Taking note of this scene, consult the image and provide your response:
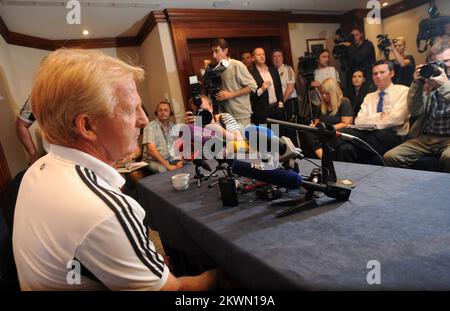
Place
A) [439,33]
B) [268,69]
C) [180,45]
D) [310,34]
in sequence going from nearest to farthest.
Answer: [439,33]
[180,45]
[268,69]
[310,34]

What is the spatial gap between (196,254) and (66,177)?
69cm

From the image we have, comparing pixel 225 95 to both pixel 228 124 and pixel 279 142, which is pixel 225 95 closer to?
pixel 228 124

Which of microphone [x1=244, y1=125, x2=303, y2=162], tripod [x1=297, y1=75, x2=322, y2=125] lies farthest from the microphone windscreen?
tripod [x1=297, y1=75, x2=322, y2=125]

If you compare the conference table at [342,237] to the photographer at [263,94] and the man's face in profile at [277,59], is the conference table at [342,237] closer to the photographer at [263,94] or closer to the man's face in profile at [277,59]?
the photographer at [263,94]

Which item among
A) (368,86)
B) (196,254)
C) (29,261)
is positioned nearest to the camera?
(29,261)

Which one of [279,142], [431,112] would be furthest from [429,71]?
[279,142]

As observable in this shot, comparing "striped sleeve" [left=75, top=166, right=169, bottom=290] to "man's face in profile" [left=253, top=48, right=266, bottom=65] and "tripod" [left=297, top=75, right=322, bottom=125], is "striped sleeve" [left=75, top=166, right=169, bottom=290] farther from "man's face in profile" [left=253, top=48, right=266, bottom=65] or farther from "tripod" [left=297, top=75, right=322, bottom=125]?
"man's face in profile" [left=253, top=48, right=266, bottom=65]

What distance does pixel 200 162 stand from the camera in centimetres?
163

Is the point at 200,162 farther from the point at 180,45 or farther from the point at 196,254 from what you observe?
the point at 180,45

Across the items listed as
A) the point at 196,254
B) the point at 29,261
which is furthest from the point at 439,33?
the point at 29,261

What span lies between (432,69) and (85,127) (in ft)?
6.94

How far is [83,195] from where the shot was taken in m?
0.53

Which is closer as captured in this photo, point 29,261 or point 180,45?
point 29,261

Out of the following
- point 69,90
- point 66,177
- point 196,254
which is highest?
point 69,90
